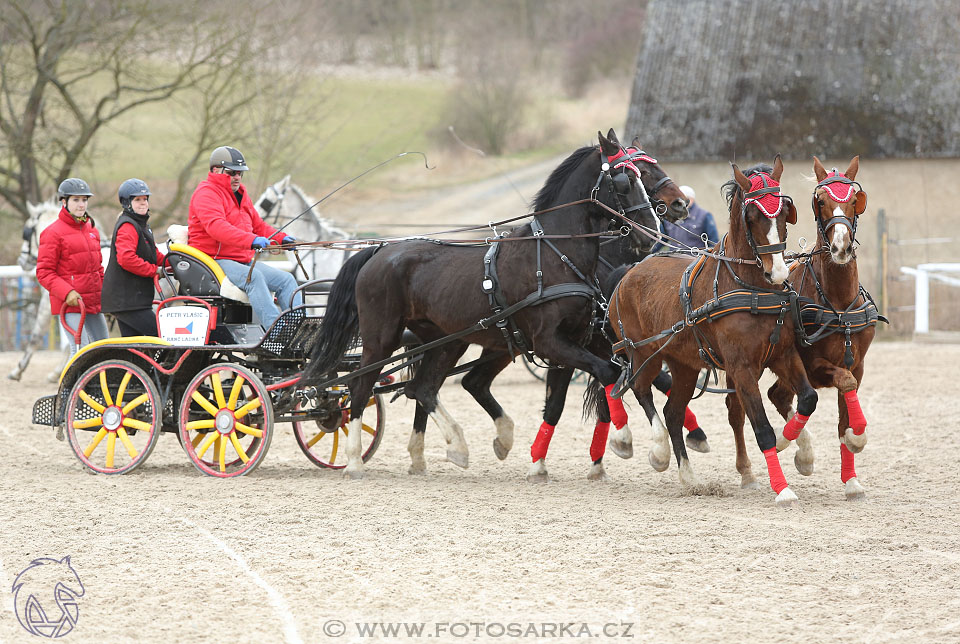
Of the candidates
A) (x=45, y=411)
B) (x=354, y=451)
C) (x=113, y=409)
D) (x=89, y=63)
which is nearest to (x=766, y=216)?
(x=354, y=451)

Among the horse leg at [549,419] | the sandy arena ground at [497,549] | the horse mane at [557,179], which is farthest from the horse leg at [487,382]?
the horse mane at [557,179]

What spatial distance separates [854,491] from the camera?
611cm

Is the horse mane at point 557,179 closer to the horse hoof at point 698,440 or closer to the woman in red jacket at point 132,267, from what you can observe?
the horse hoof at point 698,440

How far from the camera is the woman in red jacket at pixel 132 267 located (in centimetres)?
739

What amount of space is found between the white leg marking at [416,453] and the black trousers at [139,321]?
1916mm

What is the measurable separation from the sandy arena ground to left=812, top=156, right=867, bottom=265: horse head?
136 centimetres

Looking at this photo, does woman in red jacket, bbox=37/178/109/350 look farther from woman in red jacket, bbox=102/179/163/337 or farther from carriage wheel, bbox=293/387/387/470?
carriage wheel, bbox=293/387/387/470

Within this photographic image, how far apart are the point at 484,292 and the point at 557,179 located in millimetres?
869

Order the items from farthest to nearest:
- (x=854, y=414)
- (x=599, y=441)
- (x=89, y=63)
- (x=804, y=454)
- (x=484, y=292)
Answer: (x=89, y=63) < (x=599, y=441) < (x=484, y=292) < (x=804, y=454) < (x=854, y=414)

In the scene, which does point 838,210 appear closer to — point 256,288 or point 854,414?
point 854,414

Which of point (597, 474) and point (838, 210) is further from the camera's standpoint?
point (597, 474)

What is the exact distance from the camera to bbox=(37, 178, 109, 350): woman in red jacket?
7.94m

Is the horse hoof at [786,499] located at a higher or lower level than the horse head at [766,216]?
lower

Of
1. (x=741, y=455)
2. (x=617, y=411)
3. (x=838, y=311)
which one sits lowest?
(x=741, y=455)
